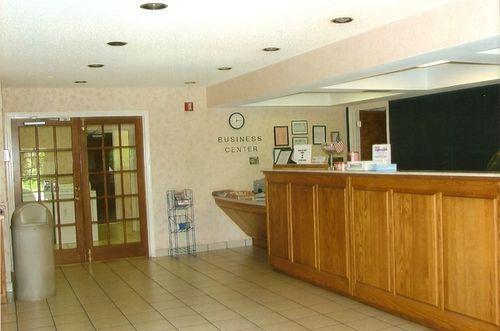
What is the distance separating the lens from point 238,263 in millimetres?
7844

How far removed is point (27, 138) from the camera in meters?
8.06

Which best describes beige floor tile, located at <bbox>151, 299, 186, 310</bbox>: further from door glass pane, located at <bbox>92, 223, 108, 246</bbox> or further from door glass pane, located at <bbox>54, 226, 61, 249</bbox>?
door glass pane, located at <bbox>54, 226, 61, 249</bbox>

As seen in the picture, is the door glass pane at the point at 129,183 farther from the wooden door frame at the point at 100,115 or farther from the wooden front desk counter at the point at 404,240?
the wooden front desk counter at the point at 404,240

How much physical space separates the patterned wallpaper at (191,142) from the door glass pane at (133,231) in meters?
0.28

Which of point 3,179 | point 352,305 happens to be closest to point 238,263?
point 352,305

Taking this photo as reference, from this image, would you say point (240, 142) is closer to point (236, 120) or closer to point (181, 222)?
point (236, 120)

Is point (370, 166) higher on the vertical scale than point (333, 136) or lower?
lower

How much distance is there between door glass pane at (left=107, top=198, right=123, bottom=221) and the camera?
8.52 metres

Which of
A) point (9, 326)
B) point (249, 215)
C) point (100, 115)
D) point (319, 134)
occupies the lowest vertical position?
point (9, 326)

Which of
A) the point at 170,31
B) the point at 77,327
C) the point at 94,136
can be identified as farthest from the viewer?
the point at 94,136

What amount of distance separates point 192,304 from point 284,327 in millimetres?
1286

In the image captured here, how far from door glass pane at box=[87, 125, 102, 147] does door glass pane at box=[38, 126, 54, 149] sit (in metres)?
0.52

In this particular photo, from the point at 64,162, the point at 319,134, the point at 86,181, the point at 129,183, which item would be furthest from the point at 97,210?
the point at 319,134

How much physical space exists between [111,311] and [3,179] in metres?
2.14
